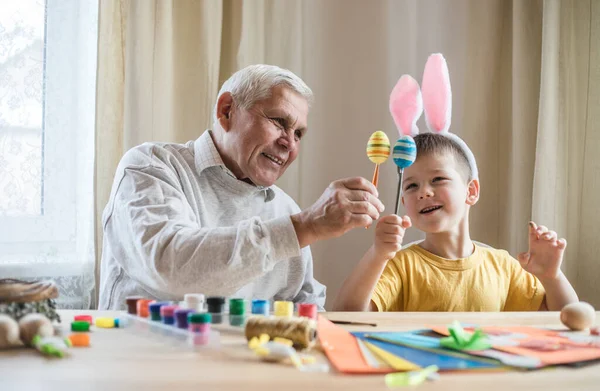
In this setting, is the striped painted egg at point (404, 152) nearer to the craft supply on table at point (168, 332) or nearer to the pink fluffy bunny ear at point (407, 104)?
the pink fluffy bunny ear at point (407, 104)

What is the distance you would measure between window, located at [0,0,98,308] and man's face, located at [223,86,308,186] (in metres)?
0.76

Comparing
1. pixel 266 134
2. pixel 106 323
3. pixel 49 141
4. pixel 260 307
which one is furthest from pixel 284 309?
pixel 49 141

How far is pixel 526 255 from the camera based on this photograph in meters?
1.67

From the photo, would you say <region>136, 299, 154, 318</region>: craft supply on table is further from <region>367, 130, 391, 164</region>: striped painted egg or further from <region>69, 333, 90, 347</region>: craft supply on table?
<region>367, 130, 391, 164</region>: striped painted egg

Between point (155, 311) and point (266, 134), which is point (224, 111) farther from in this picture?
point (155, 311)

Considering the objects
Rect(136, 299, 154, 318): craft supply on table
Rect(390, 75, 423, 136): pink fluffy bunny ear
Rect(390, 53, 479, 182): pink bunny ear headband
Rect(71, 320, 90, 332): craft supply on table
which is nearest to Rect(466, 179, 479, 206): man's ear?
Rect(390, 53, 479, 182): pink bunny ear headband

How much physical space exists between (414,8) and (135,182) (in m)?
1.62

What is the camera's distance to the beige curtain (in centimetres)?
239

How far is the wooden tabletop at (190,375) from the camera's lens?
2.61ft

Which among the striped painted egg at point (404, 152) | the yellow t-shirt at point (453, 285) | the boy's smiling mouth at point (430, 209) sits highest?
the striped painted egg at point (404, 152)

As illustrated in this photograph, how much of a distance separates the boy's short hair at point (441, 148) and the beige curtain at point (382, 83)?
0.70 m

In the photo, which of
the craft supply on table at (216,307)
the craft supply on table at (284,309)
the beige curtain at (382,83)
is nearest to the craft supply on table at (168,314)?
the craft supply on table at (216,307)

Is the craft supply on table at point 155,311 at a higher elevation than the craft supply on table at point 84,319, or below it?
higher

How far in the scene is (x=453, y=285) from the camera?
185 cm
